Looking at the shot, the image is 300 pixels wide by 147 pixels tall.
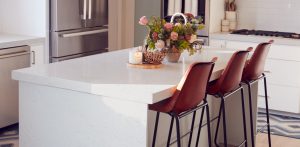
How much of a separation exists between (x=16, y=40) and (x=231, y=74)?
7.73ft

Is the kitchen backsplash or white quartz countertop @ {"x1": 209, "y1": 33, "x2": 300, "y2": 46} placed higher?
the kitchen backsplash

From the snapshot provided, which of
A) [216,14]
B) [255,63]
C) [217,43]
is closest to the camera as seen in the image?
[255,63]

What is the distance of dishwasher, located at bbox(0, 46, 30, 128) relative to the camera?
5.04 meters

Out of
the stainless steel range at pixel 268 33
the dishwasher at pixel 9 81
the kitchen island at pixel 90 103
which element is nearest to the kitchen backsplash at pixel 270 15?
the stainless steel range at pixel 268 33

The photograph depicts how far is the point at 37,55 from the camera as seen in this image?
18.1 feet

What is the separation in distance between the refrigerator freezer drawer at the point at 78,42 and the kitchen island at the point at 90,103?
194cm

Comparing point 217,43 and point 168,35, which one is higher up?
point 168,35

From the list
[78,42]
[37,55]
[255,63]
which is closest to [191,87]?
[255,63]

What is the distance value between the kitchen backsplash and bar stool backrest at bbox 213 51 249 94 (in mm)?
2772

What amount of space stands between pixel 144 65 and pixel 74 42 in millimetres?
2227

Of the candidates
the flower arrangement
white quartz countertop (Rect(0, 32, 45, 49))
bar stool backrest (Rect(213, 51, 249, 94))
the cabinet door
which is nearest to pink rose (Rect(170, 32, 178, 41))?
the flower arrangement

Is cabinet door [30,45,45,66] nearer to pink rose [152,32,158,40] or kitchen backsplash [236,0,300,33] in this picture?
pink rose [152,32,158,40]

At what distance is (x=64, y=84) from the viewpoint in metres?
3.26

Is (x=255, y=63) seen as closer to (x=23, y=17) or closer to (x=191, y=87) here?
(x=191, y=87)
